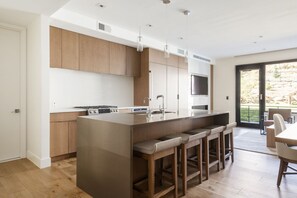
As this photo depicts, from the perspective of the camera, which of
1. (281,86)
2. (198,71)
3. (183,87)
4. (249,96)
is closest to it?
(183,87)

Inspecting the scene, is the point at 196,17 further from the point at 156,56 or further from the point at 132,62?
the point at 132,62

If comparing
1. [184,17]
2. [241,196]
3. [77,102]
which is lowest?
[241,196]

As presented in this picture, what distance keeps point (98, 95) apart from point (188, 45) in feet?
10.1

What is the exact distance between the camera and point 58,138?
3.53m

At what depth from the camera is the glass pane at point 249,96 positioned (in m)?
7.00

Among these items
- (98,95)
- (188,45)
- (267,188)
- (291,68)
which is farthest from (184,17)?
(291,68)

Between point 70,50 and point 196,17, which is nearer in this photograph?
point 196,17

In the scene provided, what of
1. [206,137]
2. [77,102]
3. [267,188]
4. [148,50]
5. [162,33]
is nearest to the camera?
[267,188]

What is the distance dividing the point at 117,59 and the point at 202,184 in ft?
11.1

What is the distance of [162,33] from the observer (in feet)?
15.6

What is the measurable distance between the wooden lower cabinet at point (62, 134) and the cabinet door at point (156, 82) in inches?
82.7

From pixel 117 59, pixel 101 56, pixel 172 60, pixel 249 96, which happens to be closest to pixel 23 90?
pixel 101 56

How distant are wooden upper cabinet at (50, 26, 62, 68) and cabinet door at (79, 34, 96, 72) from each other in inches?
17.5

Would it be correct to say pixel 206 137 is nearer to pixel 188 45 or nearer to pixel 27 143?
pixel 27 143
